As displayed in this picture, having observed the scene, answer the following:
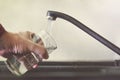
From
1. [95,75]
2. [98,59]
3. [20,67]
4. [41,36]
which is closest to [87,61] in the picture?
[98,59]

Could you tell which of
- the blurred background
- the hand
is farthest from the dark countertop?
the hand

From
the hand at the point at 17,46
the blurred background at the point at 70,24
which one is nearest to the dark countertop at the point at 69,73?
the blurred background at the point at 70,24

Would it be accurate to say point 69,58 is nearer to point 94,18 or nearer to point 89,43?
point 89,43

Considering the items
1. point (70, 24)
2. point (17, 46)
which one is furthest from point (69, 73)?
point (17, 46)

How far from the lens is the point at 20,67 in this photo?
664mm

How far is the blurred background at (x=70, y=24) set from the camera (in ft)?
4.11

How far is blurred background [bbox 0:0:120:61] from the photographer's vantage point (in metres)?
1.25

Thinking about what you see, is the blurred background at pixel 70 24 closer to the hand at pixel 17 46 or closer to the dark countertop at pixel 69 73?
the dark countertop at pixel 69 73

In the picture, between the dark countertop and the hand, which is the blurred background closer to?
the dark countertop

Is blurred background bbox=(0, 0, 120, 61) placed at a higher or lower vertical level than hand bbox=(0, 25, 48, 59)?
lower

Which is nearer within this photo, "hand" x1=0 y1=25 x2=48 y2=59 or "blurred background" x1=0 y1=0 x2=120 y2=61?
"hand" x1=0 y1=25 x2=48 y2=59

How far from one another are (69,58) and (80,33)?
0.42 ft

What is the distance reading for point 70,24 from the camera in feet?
4.15

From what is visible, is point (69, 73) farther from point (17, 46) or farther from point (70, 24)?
point (17, 46)
